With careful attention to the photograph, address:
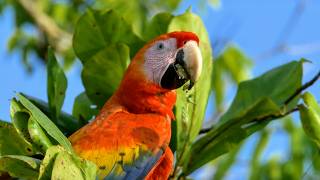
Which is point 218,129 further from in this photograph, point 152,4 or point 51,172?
point 152,4

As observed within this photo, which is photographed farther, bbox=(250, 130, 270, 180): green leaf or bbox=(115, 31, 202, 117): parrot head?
bbox=(250, 130, 270, 180): green leaf

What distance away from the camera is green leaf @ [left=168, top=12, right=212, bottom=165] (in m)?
1.71

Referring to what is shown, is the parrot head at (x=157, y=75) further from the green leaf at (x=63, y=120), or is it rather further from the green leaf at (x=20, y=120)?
the green leaf at (x=20, y=120)

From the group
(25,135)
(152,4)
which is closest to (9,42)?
(152,4)

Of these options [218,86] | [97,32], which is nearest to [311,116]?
[97,32]

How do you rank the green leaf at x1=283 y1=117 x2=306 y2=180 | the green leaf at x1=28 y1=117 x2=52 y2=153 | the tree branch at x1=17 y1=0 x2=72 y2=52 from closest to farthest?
the green leaf at x1=28 y1=117 x2=52 y2=153 < the green leaf at x1=283 y1=117 x2=306 y2=180 < the tree branch at x1=17 y1=0 x2=72 y2=52

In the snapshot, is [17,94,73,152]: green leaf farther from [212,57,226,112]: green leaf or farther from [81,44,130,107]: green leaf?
[212,57,226,112]: green leaf

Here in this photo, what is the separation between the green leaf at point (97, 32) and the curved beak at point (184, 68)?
0.53 feet

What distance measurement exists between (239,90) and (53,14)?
2572 millimetres

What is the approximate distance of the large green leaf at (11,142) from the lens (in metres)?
1.39

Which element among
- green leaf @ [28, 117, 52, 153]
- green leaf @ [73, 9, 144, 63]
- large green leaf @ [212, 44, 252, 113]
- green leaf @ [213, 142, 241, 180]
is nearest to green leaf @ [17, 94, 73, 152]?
green leaf @ [28, 117, 52, 153]

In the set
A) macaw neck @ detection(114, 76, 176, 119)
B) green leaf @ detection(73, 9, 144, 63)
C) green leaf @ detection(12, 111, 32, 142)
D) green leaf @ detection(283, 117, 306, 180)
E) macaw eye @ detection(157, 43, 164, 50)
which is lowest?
green leaf @ detection(283, 117, 306, 180)

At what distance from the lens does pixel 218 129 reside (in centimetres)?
170

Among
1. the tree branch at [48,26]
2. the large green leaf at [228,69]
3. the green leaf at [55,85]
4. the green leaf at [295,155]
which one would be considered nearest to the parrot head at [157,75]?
the green leaf at [55,85]
